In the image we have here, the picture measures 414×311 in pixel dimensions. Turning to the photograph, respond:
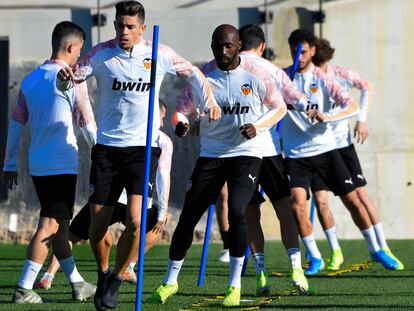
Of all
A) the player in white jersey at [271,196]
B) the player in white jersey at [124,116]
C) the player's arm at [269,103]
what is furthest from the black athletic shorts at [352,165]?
the player in white jersey at [124,116]

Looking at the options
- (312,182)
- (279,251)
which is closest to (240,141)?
(312,182)

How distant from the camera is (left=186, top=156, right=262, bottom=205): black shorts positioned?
8.61 m

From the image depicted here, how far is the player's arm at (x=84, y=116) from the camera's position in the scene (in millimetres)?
8688

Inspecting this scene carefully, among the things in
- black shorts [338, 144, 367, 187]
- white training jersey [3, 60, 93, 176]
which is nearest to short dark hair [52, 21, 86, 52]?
white training jersey [3, 60, 93, 176]

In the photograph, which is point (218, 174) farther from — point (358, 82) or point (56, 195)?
point (358, 82)

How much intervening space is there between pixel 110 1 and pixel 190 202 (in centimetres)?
901

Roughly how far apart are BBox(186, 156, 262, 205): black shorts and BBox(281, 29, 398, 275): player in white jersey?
2.55 metres

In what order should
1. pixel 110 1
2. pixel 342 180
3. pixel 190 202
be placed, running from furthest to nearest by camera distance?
1. pixel 110 1
2. pixel 342 180
3. pixel 190 202

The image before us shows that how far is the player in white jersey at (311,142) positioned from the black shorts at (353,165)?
1.58 ft

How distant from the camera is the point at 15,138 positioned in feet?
29.4

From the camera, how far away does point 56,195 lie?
8.61 meters

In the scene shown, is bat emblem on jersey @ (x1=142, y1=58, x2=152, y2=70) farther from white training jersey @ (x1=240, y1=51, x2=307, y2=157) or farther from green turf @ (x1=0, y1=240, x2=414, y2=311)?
green turf @ (x1=0, y1=240, x2=414, y2=311)

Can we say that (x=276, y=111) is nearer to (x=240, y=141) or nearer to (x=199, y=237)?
(x=240, y=141)

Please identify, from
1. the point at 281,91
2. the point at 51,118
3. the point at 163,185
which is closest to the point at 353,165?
the point at 163,185
